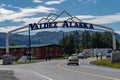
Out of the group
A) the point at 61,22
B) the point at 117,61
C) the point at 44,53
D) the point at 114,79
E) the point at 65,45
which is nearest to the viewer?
the point at 114,79

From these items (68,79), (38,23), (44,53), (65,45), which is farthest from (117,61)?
(65,45)

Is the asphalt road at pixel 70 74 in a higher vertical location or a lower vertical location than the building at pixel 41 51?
lower

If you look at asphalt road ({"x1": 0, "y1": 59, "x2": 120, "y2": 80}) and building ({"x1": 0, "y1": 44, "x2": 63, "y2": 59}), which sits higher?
building ({"x1": 0, "y1": 44, "x2": 63, "y2": 59})

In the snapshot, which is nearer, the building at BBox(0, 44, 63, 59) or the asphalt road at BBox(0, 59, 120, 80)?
the asphalt road at BBox(0, 59, 120, 80)

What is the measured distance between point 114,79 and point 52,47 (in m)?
152

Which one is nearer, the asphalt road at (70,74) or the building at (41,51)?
the asphalt road at (70,74)

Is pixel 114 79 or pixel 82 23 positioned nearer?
pixel 114 79

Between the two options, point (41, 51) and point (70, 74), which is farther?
point (41, 51)

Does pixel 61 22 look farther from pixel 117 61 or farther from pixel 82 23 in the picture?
pixel 117 61

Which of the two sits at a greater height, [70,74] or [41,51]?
[41,51]

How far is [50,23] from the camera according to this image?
7450 centimetres

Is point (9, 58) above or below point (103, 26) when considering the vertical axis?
below

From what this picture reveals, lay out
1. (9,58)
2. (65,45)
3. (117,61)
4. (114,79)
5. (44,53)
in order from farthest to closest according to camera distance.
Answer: (65,45), (44,53), (9,58), (117,61), (114,79)

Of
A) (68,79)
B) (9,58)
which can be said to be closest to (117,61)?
(9,58)
